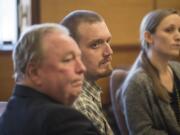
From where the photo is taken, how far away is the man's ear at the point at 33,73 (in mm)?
998

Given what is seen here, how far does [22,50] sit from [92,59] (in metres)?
0.50

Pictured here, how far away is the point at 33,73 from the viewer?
1005 mm

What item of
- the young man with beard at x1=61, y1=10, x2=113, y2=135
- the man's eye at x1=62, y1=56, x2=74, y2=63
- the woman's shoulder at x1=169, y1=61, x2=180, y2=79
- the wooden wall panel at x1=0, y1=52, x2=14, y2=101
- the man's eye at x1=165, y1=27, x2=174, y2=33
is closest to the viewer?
the man's eye at x1=62, y1=56, x2=74, y2=63

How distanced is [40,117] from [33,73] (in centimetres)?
14

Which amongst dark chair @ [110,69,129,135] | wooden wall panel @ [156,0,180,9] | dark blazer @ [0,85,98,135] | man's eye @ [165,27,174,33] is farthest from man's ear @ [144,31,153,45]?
dark blazer @ [0,85,98,135]

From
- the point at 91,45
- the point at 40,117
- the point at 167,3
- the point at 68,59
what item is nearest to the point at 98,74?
the point at 91,45

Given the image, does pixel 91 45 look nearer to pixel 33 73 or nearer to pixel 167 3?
pixel 33 73

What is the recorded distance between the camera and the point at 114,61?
333cm

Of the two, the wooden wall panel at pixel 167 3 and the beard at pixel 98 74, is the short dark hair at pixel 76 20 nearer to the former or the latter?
the beard at pixel 98 74

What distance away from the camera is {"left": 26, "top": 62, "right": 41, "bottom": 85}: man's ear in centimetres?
100

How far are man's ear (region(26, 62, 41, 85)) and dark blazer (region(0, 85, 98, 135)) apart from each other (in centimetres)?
3

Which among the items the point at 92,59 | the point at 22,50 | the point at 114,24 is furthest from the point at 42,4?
the point at 22,50

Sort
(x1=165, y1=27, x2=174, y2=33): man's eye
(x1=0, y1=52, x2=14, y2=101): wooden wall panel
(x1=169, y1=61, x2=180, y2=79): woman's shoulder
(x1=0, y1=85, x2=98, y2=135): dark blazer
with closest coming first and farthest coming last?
(x1=0, y1=85, x2=98, y2=135): dark blazer, (x1=165, y1=27, x2=174, y2=33): man's eye, (x1=169, y1=61, x2=180, y2=79): woman's shoulder, (x1=0, y1=52, x2=14, y2=101): wooden wall panel

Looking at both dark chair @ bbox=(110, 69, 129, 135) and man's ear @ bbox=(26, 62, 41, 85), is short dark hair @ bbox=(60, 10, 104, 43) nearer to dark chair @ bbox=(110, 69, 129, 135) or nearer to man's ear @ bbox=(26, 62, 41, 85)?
man's ear @ bbox=(26, 62, 41, 85)
